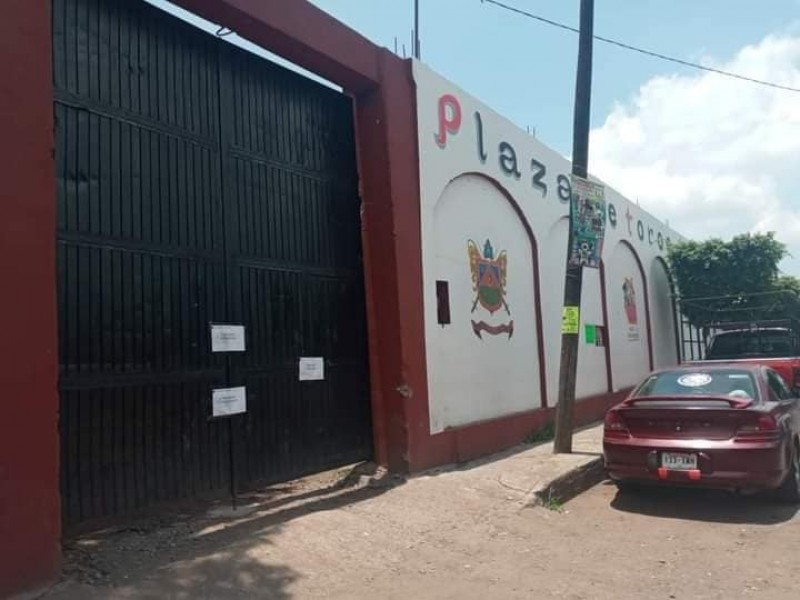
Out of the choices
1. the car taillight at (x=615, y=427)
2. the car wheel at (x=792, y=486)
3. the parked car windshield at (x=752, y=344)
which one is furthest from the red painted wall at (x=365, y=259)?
the parked car windshield at (x=752, y=344)

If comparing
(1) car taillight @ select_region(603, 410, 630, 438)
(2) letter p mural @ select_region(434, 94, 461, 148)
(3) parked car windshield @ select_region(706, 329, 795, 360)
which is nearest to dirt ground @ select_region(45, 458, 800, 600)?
(1) car taillight @ select_region(603, 410, 630, 438)

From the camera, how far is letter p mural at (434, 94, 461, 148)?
9.90 meters

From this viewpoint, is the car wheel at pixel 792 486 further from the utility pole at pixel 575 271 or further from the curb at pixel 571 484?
the utility pole at pixel 575 271

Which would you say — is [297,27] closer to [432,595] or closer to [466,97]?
[466,97]

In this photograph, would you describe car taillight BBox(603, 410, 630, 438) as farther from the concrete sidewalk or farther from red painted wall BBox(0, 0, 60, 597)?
red painted wall BBox(0, 0, 60, 597)

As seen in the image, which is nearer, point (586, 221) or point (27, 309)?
point (27, 309)

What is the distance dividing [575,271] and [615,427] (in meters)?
2.83

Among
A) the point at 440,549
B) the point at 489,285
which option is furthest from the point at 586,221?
the point at 440,549

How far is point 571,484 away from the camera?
8516 millimetres

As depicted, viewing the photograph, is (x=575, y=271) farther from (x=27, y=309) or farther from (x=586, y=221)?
(x=27, y=309)

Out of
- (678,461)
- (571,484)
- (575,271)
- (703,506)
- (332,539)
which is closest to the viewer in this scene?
(332,539)

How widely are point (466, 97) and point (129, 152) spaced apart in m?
5.80

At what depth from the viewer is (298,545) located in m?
5.74

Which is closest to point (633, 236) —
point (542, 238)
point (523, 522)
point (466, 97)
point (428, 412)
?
point (542, 238)
